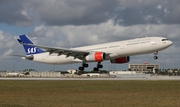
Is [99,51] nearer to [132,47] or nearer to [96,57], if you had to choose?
[96,57]

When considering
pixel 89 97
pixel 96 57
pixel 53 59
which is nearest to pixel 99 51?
pixel 96 57

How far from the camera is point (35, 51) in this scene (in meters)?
71.9

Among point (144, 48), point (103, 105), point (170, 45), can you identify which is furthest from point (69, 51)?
point (103, 105)

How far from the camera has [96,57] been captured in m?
59.2

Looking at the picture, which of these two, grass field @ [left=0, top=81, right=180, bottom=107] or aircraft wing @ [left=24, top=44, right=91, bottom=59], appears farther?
aircraft wing @ [left=24, top=44, right=91, bottom=59]

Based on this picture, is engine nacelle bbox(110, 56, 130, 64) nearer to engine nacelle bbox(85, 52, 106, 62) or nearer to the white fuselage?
the white fuselage

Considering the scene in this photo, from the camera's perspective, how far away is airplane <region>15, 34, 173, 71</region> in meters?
54.2

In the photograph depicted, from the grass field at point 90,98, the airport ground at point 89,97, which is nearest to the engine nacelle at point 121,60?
the airport ground at point 89,97

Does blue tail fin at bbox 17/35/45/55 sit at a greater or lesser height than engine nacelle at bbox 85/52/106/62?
greater

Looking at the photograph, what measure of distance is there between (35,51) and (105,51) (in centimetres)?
1851

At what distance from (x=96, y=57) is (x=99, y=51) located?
2.08 meters

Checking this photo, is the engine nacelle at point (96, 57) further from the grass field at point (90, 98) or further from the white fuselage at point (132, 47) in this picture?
the grass field at point (90, 98)

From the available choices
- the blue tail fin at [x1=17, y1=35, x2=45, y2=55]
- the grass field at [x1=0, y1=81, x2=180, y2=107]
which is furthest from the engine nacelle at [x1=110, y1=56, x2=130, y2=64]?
the grass field at [x1=0, y1=81, x2=180, y2=107]

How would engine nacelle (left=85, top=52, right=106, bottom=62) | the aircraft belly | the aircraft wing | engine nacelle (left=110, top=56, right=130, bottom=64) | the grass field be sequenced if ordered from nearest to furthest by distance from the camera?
Result: 1. the grass field
2. engine nacelle (left=85, top=52, right=106, bottom=62)
3. the aircraft wing
4. engine nacelle (left=110, top=56, right=130, bottom=64)
5. the aircraft belly
